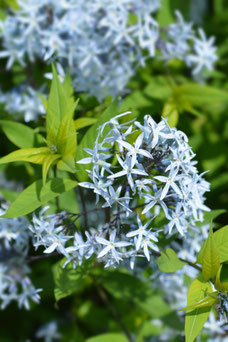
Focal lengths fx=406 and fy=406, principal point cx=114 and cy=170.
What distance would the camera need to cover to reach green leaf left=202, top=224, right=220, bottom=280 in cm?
195

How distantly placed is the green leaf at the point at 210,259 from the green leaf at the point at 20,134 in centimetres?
126


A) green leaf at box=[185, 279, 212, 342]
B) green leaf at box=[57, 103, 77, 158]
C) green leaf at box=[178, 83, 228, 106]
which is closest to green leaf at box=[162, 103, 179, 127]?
green leaf at box=[178, 83, 228, 106]

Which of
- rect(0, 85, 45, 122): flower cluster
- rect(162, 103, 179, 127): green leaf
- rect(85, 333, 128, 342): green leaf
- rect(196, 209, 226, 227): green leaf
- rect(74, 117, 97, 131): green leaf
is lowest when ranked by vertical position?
rect(85, 333, 128, 342): green leaf

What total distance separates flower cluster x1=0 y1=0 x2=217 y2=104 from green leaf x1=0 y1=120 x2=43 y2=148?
72 centimetres

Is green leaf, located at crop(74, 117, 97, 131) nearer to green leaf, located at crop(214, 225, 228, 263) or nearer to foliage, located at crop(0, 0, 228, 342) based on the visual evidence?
foliage, located at crop(0, 0, 228, 342)

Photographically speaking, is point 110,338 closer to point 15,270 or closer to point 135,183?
point 15,270

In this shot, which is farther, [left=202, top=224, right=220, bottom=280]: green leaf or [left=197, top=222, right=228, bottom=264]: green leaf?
[left=197, top=222, right=228, bottom=264]: green leaf

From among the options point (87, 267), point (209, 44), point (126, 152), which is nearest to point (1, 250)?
point (87, 267)

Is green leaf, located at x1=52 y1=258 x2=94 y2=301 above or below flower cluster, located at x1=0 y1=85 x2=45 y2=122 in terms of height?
below

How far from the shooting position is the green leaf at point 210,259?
1951 mm

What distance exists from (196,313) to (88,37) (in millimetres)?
2404

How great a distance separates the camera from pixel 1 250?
316cm

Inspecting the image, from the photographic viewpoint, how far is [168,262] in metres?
2.11

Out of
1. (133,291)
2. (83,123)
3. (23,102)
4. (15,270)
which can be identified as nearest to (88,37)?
(23,102)
